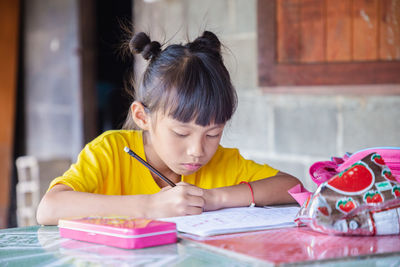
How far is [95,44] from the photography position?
4547mm

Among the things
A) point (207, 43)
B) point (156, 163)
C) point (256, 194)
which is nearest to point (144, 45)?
point (207, 43)

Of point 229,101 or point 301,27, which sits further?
point 301,27

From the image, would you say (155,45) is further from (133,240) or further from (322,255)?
(322,255)

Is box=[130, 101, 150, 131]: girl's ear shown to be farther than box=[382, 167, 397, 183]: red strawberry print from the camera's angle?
Yes

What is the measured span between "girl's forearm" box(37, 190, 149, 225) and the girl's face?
277 mm

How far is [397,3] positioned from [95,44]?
111 inches

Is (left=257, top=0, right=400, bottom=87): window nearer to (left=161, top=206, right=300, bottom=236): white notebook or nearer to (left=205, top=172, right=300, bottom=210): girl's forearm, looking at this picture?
(left=205, top=172, right=300, bottom=210): girl's forearm

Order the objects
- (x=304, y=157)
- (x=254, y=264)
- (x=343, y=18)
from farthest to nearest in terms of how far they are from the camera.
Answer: (x=304, y=157), (x=343, y=18), (x=254, y=264)

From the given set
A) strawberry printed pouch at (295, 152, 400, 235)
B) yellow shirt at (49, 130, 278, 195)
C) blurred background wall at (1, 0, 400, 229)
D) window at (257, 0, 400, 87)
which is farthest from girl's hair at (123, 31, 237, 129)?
window at (257, 0, 400, 87)

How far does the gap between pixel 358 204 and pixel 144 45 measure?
36.7 inches

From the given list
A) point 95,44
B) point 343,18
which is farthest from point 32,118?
point 343,18

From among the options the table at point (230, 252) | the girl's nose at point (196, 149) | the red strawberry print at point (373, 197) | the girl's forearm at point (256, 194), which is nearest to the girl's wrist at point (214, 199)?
the girl's forearm at point (256, 194)

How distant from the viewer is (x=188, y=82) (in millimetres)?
1586

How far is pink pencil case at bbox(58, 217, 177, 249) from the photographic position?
957 mm
